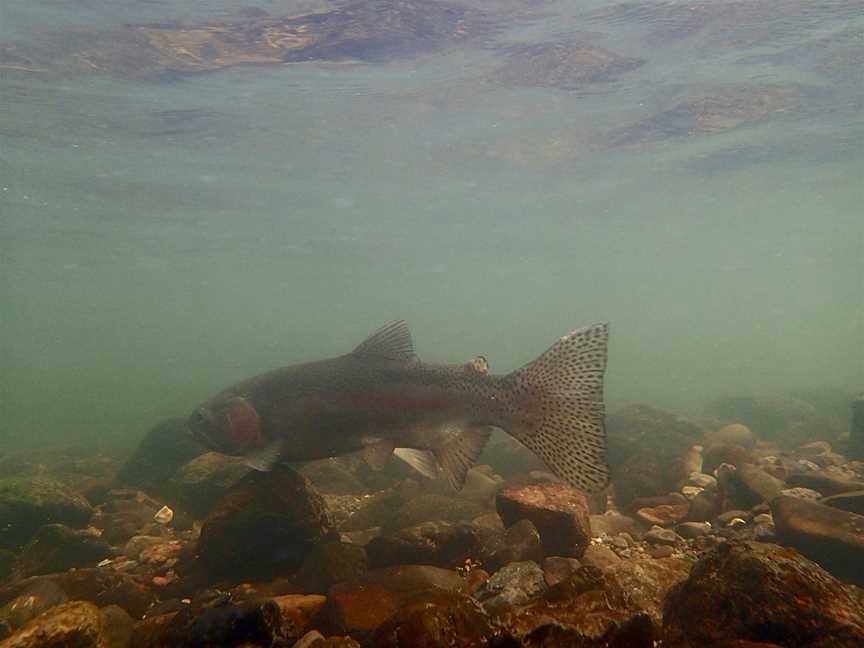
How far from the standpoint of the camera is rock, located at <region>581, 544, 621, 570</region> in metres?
4.76

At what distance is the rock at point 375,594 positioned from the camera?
11.8 ft

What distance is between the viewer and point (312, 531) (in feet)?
18.0

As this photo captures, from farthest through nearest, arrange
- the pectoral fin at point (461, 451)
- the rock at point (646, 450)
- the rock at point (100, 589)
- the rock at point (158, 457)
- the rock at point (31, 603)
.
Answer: the rock at point (158, 457) → the rock at point (646, 450) → the pectoral fin at point (461, 451) → the rock at point (100, 589) → the rock at point (31, 603)

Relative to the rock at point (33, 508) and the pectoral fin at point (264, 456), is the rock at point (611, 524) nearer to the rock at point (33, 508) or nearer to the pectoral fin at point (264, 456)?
the pectoral fin at point (264, 456)

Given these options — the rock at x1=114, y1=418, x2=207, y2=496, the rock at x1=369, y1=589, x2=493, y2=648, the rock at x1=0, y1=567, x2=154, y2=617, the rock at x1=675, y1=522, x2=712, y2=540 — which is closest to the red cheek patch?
the rock at x1=0, y1=567, x2=154, y2=617

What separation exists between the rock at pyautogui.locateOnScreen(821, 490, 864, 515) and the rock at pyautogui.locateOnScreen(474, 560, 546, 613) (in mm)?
3380

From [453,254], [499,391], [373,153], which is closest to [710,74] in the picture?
[373,153]

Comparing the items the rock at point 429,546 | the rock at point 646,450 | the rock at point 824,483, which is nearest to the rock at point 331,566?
the rock at point 429,546

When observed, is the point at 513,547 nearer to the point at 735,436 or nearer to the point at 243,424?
the point at 243,424

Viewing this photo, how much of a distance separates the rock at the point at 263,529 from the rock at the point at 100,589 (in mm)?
631

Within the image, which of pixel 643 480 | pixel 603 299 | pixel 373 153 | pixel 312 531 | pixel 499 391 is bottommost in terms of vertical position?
pixel 603 299

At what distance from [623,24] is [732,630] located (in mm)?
15610

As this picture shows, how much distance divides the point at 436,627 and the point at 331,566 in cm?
192

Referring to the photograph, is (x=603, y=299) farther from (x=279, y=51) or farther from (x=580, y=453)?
(x=580, y=453)
